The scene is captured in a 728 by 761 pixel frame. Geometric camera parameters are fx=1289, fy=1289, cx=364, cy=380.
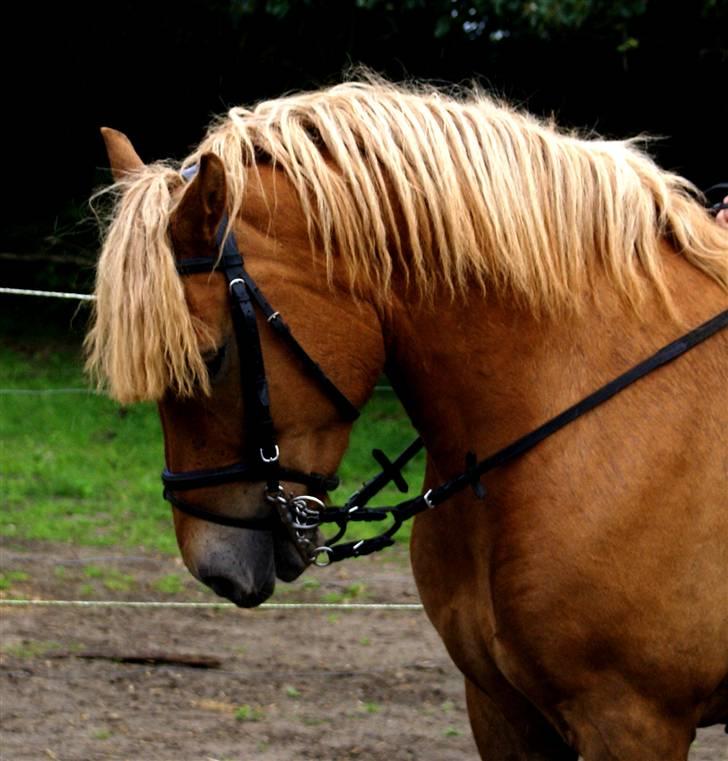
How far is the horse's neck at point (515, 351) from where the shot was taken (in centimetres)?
254

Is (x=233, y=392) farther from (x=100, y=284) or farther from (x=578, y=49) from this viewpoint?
(x=578, y=49)

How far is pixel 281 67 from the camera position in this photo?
33.0 feet

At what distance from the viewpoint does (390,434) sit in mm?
8961

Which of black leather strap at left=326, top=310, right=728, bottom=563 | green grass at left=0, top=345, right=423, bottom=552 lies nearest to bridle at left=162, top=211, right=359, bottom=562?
black leather strap at left=326, top=310, right=728, bottom=563

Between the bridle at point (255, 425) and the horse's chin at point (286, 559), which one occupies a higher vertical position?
the bridle at point (255, 425)

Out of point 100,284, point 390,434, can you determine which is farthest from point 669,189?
point 390,434

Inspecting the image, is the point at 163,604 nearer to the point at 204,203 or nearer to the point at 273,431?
the point at 273,431

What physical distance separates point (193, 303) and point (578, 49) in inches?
305

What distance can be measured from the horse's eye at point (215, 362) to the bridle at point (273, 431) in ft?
0.11

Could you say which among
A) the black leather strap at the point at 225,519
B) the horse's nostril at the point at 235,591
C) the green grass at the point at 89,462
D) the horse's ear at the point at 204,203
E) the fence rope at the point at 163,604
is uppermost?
the horse's ear at the point at 204,203

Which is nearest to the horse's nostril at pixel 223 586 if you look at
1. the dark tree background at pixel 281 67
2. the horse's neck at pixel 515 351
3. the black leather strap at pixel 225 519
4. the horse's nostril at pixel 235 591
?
the horse's nostril at pixel 235 591

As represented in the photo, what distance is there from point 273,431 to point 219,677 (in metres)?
2.54

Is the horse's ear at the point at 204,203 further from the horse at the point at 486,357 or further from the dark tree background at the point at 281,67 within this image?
→ the dark tree background at the point at 281,67

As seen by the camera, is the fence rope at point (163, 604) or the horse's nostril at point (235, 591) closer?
the horse's nostril at point (235, 591)
